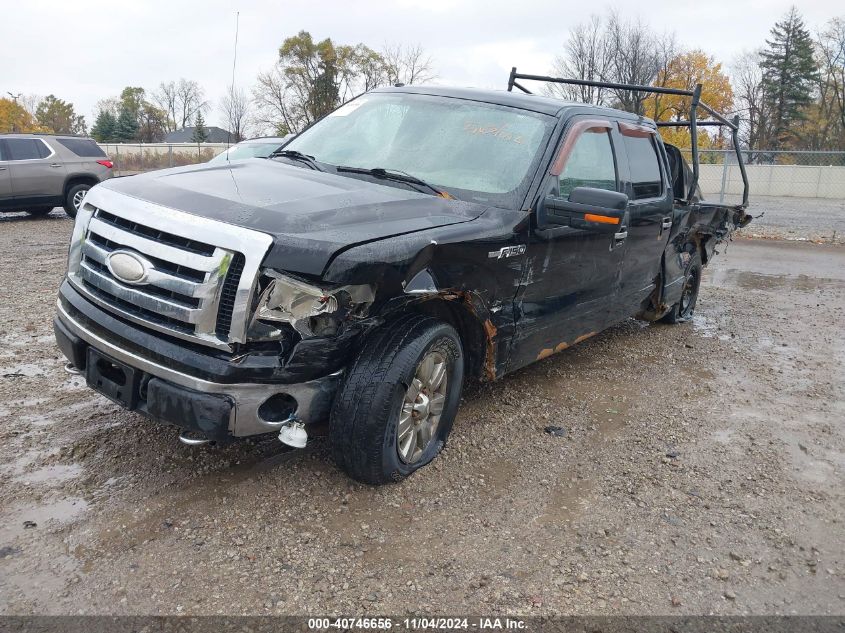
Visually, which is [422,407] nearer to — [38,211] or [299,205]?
[299,205]

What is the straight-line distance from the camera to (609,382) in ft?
17.2

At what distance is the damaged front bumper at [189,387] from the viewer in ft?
9.21

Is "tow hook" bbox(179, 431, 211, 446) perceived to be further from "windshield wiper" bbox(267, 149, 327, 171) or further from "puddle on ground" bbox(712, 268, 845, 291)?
"puddle on ground" bbox(712, 268, 845, 291)

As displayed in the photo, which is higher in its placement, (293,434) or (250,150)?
(250,150)

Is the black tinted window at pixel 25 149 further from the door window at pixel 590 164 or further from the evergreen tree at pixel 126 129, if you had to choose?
the evergreen tree at pixel 126 129

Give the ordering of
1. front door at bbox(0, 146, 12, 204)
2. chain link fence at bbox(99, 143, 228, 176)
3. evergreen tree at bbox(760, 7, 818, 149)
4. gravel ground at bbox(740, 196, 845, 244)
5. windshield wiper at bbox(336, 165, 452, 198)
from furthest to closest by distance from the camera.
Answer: evergreen tree at bbox(760, 7, 818, 149)
chain link fence at bbox(99, 143, 228, 176)
gravel ground at bbox(740, 196, 845, 244)
front door at bbox(0, 146, 12, 204)
windshield wiper at bbox(336, 165, 452, 198)

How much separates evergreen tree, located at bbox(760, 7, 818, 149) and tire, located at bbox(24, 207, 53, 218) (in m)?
49.3

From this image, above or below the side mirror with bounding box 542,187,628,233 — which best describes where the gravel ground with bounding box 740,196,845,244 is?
below

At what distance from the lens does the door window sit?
415 centimetres

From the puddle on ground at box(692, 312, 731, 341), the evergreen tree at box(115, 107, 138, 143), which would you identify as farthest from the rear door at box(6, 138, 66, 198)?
the evergreen tree at box(115, 107, 138, 143)

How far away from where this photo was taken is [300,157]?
4238mm

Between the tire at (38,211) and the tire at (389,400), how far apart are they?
43.0 ft

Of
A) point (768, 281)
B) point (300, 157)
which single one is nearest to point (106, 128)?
point (768, 281)

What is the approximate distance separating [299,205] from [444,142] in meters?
1.34
